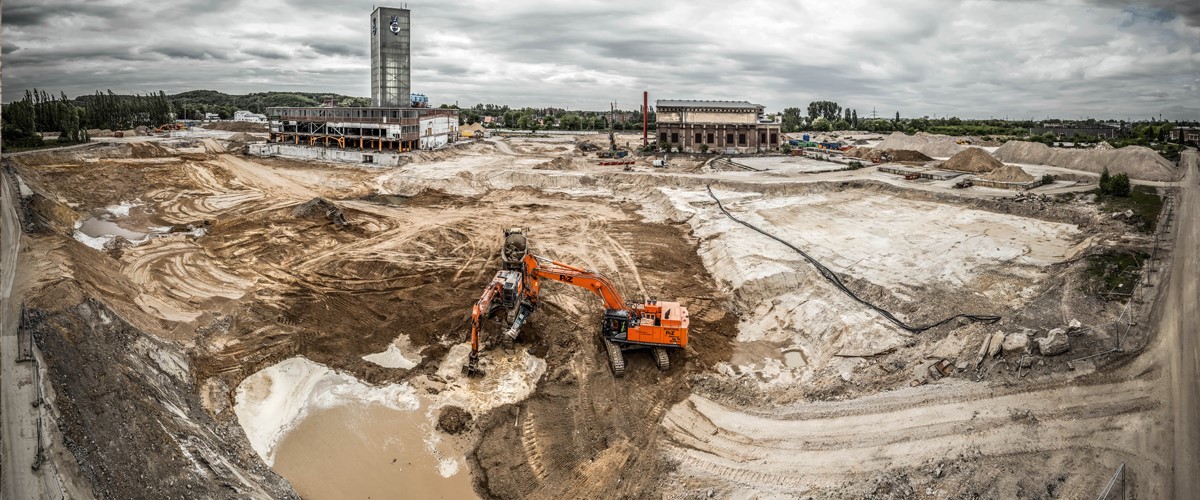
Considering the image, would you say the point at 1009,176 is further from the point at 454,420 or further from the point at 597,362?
the point at 454,420

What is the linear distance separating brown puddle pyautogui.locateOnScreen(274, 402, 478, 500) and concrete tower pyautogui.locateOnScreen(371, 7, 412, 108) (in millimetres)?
50491

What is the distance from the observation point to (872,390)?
53.8ft

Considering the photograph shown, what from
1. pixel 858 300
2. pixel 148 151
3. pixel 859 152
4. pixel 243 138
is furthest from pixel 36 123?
pixel 859 152

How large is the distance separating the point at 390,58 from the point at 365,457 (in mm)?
53233

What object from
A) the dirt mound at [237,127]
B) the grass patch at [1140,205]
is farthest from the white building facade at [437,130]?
the grass patch at [1140,205]

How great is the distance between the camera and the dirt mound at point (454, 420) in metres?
16.3

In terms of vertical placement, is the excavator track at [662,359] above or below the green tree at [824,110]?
below

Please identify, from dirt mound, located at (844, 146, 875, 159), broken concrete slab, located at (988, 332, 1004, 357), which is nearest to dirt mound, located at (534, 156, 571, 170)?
dirt mound, located at (844, 146, 875, 159)

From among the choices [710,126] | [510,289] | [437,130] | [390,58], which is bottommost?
[510,289]

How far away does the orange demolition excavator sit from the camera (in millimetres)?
18859

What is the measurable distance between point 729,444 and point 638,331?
187 inches

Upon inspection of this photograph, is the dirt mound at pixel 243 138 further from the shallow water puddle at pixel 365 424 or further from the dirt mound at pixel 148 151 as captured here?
the shallow water puddle at pixel 365 424

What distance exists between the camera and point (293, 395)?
17.6m

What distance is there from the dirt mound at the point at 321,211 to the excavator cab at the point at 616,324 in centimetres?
1996
